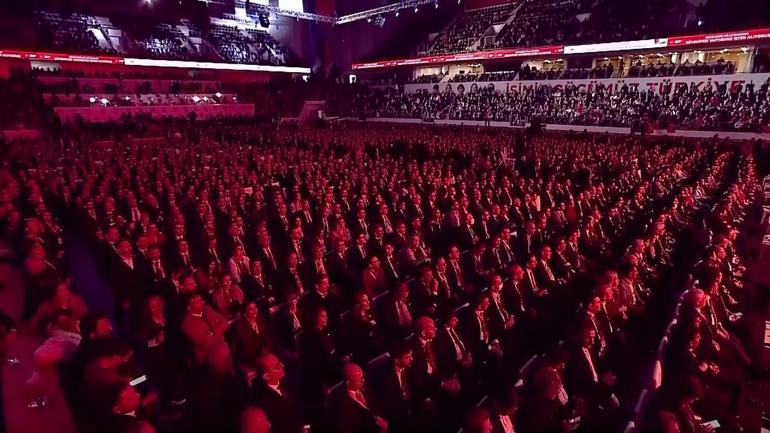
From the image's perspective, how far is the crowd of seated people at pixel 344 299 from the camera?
356 cm

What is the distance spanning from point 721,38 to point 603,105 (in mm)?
5045

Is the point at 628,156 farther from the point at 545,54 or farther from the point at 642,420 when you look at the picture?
the point at 545,54

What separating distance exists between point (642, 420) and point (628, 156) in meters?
11.6

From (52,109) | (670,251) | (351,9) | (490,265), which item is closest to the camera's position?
(490,265)

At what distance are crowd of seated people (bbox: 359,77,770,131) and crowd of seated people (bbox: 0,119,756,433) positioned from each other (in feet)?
28.9

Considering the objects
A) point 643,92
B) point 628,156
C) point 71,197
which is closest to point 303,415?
point 71,197

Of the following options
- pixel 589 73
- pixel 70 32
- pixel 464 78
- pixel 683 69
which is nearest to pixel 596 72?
pixel 589 73

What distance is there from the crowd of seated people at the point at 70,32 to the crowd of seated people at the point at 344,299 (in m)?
19.9

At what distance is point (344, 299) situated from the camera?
19.8ft

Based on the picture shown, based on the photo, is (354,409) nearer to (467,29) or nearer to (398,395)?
(398,395)

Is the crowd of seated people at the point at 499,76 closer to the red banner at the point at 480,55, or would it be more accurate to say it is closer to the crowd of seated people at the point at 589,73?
the red banner at the point at 480,55

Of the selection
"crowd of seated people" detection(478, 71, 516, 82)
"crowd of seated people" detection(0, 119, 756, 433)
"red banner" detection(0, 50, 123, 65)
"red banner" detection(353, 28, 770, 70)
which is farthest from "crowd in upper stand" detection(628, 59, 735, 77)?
"red banner" detection(0, 50, 123, 65)

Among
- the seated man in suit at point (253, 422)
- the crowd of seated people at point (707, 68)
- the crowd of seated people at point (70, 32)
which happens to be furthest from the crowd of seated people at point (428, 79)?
the seated man in suit at point (253, 422)

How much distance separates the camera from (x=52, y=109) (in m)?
21.4
